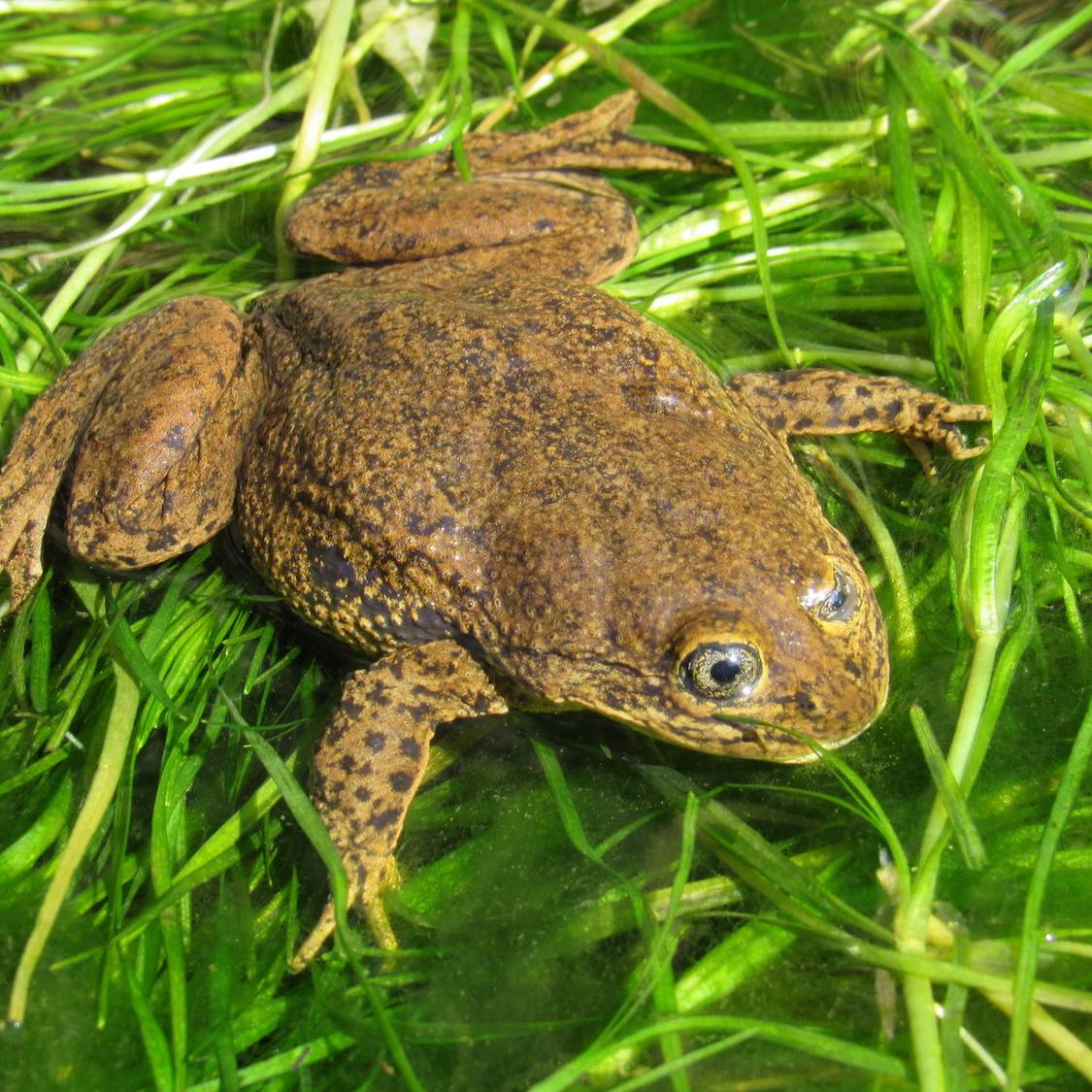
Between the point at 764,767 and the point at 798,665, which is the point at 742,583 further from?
the point at 764,767

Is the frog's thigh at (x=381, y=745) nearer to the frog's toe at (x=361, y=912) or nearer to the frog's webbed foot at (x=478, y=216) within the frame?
the frog's toe at (x=361, y=912)

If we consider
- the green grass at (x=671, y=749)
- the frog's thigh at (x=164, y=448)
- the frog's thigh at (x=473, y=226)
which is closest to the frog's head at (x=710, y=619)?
the green grass at (x=671, y=749)

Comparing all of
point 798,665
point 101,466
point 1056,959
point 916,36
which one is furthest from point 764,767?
point 916,36

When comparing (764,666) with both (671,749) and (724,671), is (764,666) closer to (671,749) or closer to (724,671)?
(724,671)

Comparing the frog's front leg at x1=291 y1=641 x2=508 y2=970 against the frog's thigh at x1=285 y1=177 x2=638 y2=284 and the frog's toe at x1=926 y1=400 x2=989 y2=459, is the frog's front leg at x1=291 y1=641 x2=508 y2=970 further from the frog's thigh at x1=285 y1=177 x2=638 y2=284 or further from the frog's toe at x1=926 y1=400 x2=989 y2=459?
the frog's toe at x1=926 y1=400 x2=989 y2=459

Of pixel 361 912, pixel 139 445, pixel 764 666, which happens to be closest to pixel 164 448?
pixel 139 445

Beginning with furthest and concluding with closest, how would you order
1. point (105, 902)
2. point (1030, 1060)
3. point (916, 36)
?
point (916, 36), point (105, 902), point (1030, 1060)

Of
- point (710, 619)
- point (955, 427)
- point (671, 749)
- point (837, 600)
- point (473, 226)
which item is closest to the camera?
point (710, 619)
